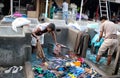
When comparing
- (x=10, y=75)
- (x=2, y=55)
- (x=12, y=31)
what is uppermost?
(x=12, y=31)

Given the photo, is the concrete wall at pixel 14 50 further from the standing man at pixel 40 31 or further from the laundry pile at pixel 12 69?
the standing man at pixel 40 31

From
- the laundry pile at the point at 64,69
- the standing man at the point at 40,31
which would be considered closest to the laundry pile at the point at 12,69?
the laundry pile at the point at 64,69

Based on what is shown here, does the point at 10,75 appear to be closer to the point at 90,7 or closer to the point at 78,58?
the point at 78,58

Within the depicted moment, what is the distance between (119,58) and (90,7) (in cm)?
1190

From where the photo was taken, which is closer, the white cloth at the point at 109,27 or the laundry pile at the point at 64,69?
the laundry pile at the point at 64,69

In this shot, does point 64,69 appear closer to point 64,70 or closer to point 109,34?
point 64,70

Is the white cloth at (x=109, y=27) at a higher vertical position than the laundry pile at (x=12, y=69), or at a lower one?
higher

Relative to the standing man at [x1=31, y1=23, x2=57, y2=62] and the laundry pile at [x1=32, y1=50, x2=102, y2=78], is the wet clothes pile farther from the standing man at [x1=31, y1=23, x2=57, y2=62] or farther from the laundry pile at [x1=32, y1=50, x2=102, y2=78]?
the standing man at [x1=31, y1=23, x2=57, y2=62]

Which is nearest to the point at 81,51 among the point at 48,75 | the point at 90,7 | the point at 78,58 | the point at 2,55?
the point at 78,58

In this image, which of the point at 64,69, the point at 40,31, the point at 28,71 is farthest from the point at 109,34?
the point at 28,71

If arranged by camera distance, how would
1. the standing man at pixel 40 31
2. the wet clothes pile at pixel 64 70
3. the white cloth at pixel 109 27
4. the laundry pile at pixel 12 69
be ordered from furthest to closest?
the white cloth at pixel 109 27
the standing man at pixel 40 31
the laundry pile at pixel 12 69
the wet clothes pile at pixel 64 70

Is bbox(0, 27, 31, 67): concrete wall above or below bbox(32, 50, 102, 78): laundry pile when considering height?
above

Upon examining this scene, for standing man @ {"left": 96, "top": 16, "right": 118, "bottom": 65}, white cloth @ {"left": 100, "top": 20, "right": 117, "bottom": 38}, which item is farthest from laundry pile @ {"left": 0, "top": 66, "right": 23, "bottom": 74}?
white cloth @ {"left": 100, "top": 20, "right": 117, "bottom": 38}

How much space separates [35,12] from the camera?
16688mm
